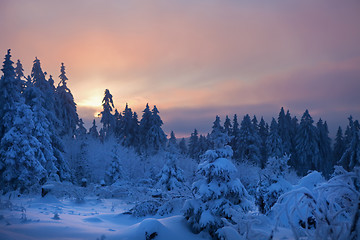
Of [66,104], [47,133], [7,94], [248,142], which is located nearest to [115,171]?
[47,133]

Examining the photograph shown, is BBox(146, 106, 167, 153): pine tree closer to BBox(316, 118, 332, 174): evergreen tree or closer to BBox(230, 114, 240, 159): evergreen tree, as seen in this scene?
BBox(230, 114, 240, 159): evergreen tree

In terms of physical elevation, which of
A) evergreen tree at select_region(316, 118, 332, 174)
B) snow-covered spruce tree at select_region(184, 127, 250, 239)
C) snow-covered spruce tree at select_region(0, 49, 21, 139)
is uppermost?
snow-covered spruce tree at select_region(0, 49, 21, 139)

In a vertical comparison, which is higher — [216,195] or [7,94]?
[7,94]

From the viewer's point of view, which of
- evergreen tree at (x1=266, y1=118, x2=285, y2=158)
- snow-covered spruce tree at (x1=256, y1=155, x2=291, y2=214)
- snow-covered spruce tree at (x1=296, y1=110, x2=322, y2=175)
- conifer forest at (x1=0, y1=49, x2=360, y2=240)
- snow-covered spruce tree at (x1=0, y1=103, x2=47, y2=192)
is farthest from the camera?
snow-covered spruce tree at (x1=296, y1=110, x2=322, y2=175)

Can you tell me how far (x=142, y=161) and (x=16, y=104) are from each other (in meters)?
23.0

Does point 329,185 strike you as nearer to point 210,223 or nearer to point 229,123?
point 210,223

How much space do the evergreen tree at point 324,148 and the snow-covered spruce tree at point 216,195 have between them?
1930 inches

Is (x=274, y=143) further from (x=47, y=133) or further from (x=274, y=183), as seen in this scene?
(x=47, y=133)

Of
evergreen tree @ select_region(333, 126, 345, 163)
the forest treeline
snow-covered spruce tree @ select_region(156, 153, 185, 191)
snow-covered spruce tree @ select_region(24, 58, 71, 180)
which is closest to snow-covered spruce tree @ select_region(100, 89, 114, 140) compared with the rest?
the forest treeline

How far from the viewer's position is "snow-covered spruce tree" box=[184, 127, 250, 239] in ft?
31.3

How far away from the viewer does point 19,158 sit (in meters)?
18.9

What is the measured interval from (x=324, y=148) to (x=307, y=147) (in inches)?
321

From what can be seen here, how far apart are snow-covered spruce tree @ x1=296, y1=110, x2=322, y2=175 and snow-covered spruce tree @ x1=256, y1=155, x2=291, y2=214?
132 feet

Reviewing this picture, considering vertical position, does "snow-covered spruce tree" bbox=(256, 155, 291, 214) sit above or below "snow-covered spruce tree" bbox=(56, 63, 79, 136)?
below
